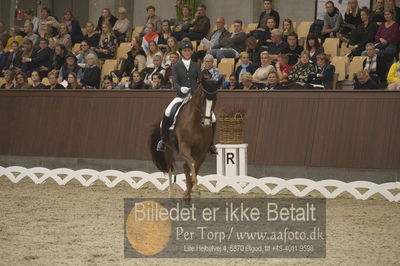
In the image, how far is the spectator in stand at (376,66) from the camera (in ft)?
41.0

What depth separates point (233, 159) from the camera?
37.6 ft

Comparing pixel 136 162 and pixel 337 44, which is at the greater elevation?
pixel 337 44

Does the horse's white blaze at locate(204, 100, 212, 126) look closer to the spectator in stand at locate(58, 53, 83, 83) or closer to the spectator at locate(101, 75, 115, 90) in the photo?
the spectator at locate(101, 75, 115, 90)

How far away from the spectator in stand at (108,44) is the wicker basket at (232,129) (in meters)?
5.78

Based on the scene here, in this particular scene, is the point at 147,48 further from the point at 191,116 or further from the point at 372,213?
the point at 372,213

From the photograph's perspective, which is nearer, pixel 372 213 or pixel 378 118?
pixel 372 213

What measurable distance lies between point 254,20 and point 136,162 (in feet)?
18.4

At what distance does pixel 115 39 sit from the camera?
54.9ft

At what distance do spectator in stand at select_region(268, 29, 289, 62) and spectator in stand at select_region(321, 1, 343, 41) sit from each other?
38.6 inches

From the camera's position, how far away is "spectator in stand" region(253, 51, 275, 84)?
1302 cm

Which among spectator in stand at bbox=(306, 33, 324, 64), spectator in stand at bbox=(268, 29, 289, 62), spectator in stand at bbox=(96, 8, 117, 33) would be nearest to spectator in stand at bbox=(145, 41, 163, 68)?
spectator in stand at bbox=(268, 29, 289, 62)

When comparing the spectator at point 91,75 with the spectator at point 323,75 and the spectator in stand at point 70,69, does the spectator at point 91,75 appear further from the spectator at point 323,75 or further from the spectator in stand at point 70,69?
the spectator at point 323,75

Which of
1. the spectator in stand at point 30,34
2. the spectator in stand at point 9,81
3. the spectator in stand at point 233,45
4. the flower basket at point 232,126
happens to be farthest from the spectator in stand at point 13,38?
the flower basket at point 232,126

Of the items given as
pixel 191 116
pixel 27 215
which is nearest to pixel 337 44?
pixel 191 116
